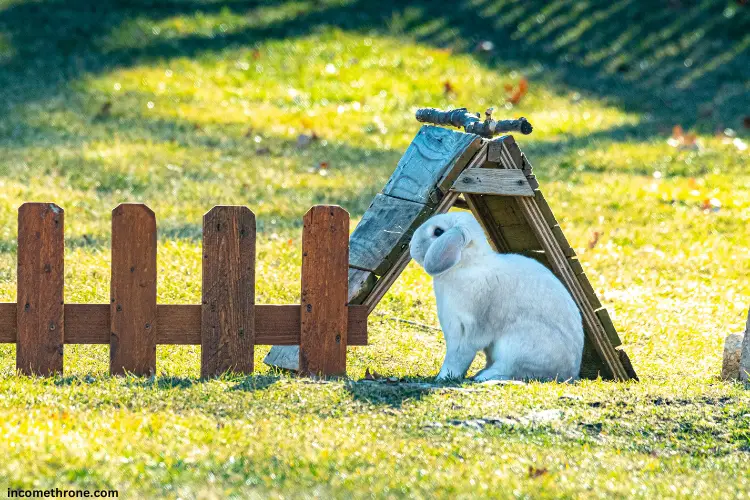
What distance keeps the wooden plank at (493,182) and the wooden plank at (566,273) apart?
61mm

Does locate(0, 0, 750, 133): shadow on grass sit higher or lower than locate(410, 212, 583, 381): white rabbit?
higher

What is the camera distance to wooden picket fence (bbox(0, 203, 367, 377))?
479cm

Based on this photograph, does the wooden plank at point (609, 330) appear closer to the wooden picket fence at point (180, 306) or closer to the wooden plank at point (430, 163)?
the wooden plank at point (430, 163)

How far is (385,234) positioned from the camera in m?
5.15

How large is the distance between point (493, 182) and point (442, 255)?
2.09 feet

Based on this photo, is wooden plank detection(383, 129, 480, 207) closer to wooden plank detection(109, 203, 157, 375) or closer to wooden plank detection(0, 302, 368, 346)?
wooden plank detection(0, 302, 368, 346)

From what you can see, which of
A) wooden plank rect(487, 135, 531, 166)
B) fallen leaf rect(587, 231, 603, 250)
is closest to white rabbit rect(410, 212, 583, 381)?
wooden plank rect(487, 135, 531, 166)

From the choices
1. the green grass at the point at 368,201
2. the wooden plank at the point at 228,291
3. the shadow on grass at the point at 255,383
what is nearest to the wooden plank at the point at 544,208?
the green grass at the point at 368,201

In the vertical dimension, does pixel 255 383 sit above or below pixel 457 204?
below

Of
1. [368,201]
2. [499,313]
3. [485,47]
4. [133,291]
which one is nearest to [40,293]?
[133,291]

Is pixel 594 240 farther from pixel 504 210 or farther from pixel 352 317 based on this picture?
pixel 352 317

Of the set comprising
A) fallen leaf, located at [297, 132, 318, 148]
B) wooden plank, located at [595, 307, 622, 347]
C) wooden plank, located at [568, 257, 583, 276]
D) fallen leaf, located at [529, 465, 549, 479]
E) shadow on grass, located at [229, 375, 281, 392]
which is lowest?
fallen leaf, located at [529, 465, 549, 479]

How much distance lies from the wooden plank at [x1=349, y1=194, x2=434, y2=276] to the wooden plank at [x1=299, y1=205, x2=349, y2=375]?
7.6 inches

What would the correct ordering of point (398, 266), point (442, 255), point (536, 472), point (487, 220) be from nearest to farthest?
point (536, 472) < point (442, 255) < point (398, 266) < point (487, 220)
